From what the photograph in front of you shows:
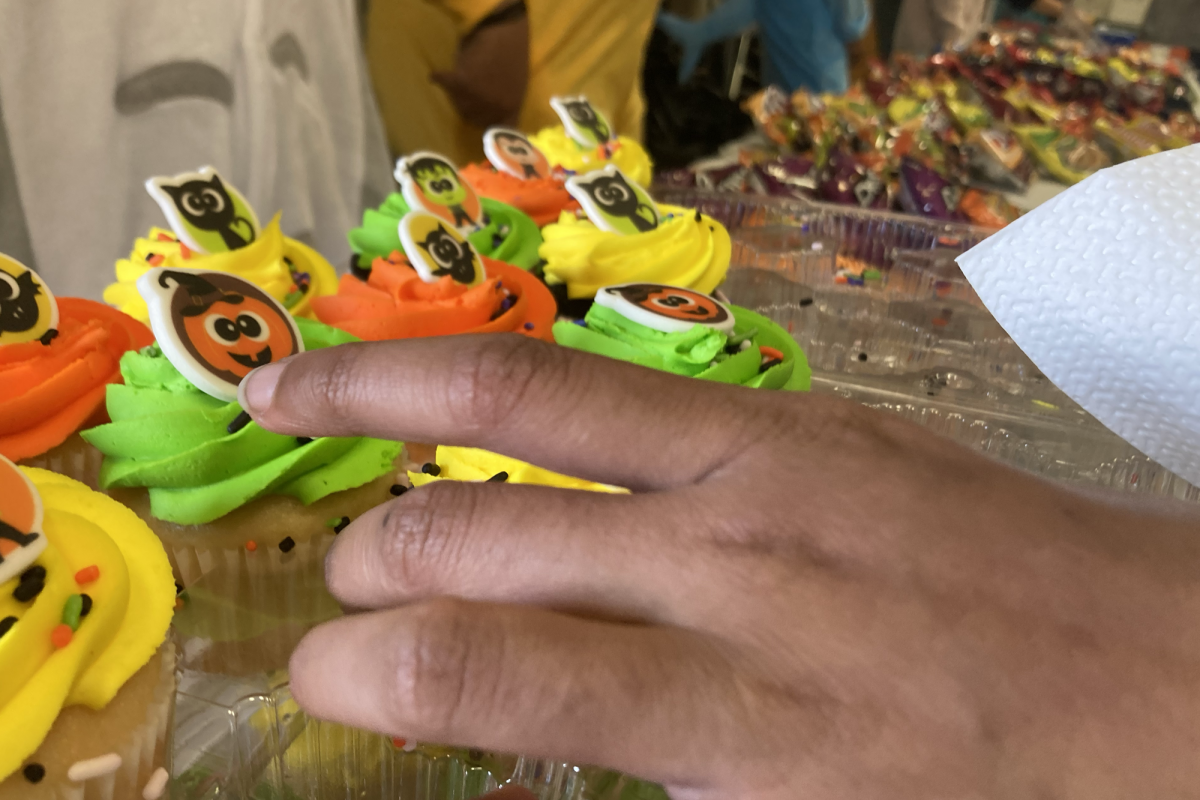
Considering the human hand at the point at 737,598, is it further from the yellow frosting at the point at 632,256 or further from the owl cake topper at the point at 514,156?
the owl cake topper at the point at 514,156

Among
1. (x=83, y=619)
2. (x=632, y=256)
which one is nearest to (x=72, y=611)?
(x=83, y=619)

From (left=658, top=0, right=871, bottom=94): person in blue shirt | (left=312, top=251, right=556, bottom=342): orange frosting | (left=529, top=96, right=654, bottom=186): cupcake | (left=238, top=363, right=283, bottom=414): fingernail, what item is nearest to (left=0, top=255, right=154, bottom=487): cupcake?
(left=312, top=251, right=556, bottom=342): orange frosting

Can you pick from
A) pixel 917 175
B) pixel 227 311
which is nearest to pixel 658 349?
pixel 227 311

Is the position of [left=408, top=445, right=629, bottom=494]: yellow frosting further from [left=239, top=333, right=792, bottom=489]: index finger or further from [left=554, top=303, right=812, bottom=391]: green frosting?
[left=239, top=333, right=792, bottom=489]: index finger

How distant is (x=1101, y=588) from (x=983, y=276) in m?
0.91

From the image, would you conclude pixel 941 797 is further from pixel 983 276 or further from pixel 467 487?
pixel 983 276

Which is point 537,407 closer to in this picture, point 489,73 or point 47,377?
point 47,377

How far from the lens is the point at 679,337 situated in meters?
1.56

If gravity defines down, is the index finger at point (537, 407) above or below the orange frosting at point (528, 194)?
above

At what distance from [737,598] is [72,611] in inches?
28.6

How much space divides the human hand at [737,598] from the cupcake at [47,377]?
2.76ft

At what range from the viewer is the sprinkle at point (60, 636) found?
863 millimetres

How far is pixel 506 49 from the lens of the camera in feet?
11.6

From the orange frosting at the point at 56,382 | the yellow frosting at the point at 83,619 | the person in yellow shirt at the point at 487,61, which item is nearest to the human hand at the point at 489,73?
the person in yellow shirt at the point at 487,61
